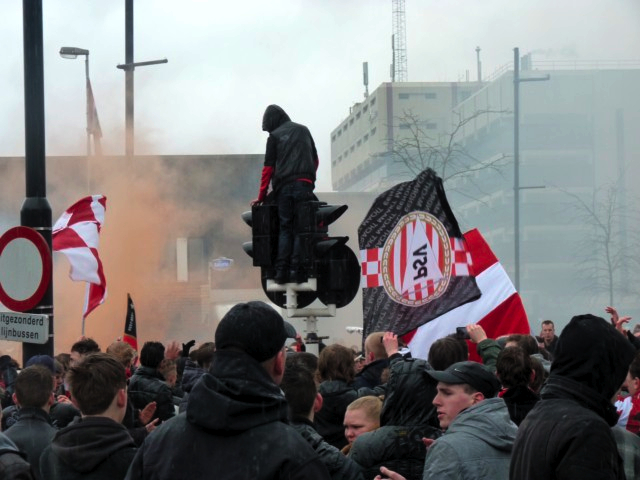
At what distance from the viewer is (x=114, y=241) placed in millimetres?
27969

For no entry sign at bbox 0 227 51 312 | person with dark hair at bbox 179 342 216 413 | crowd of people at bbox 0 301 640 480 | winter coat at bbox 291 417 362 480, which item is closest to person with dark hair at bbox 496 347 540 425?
crowd of people at bbox 0 301 640 480

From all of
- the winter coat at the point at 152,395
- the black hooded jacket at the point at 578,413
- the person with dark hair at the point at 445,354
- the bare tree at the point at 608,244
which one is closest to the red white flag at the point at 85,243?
the winter coat at the point at 152,395

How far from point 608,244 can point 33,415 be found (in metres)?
27.4

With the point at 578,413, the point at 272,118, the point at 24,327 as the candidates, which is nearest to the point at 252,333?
the point at 578,413

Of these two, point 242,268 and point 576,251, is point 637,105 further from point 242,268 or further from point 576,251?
point 242,268

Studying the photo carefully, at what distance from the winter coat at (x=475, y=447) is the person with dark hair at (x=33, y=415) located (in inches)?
82.9

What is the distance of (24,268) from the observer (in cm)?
807

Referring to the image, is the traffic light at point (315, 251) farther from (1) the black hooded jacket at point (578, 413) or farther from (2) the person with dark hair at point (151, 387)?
(1) the black hooded jacket at point (578, 413)

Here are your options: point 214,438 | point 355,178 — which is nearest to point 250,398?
point 214,438

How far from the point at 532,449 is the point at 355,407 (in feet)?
6.04

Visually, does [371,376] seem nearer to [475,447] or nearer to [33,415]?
[33,415]

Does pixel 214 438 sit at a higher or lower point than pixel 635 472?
higher

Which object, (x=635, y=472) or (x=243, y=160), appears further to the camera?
(x=243, y=160)

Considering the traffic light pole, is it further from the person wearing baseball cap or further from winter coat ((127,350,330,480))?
winter coat ((127,350,330,480))
